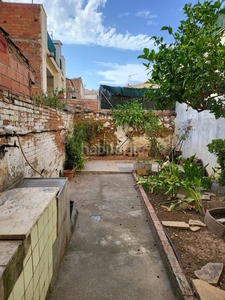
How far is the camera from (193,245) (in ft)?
7.32

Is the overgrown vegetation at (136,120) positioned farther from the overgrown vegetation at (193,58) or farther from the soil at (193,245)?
the overgrown vegetation at (193,58)

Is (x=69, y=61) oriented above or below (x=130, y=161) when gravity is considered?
above

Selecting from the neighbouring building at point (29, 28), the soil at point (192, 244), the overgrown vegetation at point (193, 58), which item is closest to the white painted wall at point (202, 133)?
the soil at point (192, 244)

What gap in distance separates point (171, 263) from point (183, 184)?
1.52m

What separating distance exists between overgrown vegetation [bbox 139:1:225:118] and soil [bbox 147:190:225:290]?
156 cm

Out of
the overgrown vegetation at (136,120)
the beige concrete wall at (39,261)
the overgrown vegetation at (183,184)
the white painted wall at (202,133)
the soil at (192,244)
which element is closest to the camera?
the beige concrete wall at (39,261)

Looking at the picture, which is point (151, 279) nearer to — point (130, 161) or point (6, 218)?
point (6, 218)

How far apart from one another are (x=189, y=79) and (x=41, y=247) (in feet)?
5.68

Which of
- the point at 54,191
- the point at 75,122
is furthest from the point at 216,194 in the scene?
the point at 75,122

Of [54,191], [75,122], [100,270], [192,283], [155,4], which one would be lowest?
[100,270]

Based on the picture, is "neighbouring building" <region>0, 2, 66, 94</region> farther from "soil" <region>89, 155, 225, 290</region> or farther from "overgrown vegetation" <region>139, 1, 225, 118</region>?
"soil" <region>89, 155, 225, 290</region>

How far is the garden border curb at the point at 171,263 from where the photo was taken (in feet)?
5.04

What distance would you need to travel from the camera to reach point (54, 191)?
63.6 inches

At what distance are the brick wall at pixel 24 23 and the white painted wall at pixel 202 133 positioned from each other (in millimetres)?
5573
